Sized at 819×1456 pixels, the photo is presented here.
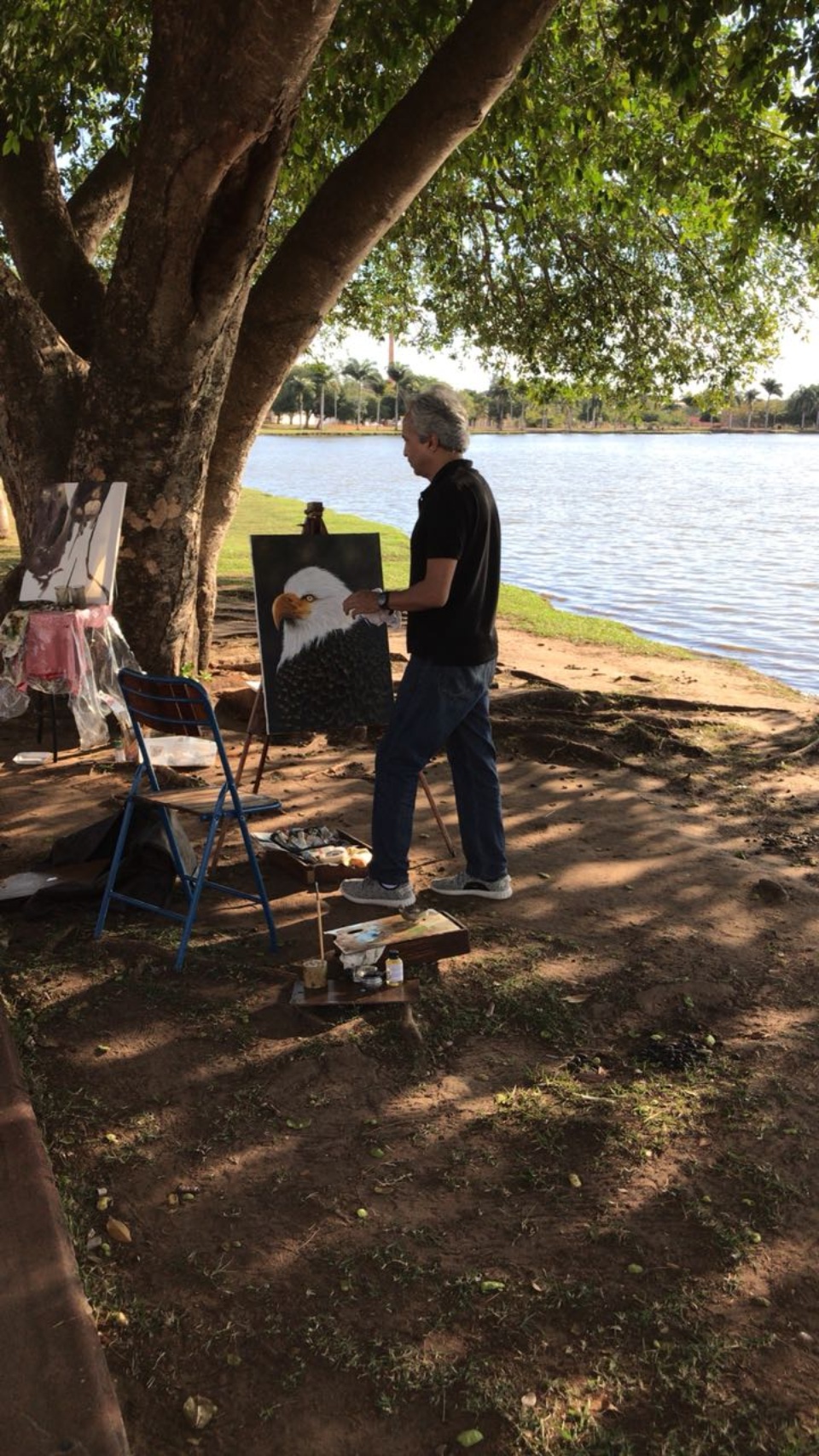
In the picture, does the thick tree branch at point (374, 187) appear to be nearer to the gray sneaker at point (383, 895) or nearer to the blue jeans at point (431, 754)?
the blue jeans at point (431, 754)

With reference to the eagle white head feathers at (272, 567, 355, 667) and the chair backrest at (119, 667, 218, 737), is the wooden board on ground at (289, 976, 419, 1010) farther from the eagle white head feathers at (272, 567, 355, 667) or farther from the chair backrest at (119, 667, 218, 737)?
the eagle white head feathers at (272, 567, 355, 667)

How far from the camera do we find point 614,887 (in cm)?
547

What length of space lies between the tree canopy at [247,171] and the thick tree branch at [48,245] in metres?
0.02

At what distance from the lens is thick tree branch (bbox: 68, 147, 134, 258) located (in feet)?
33.0

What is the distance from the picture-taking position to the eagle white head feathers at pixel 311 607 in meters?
6.00

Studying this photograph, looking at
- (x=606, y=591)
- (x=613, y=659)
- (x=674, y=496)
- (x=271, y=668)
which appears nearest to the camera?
(x=271, y=668)

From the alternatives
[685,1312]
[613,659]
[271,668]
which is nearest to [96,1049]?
[685,1312]

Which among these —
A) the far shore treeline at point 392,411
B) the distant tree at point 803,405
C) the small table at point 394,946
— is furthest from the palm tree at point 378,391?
the small table at point 394,946

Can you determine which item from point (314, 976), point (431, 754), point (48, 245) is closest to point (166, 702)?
point (431, 754)

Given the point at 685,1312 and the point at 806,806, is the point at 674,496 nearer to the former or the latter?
the point at 806,806

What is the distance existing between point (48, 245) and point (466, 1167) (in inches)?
301

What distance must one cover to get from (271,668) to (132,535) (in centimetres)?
203

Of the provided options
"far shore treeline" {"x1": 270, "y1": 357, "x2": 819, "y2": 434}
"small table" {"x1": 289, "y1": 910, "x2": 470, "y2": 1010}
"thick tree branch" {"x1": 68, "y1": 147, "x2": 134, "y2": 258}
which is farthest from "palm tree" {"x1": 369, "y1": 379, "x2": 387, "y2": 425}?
"small table" {"x1": 289, "y1": 910, "x2": 470, "y2": 1010}

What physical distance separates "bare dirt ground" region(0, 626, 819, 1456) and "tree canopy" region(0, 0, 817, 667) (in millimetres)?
2899
